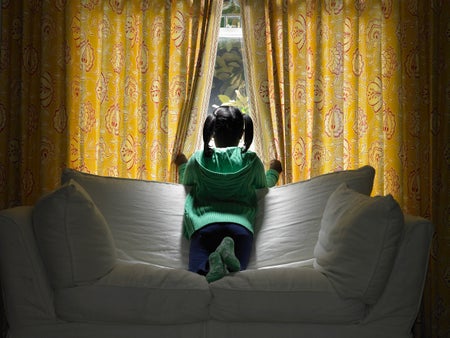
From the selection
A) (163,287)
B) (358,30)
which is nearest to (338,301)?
(163,287)

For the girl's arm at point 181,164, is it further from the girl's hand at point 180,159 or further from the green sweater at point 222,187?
the green sweater at point 222,187

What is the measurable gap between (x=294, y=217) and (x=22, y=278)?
123cm

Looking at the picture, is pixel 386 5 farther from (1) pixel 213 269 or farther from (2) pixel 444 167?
(1) pixel 213 269

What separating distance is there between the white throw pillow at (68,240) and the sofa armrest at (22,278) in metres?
0.04

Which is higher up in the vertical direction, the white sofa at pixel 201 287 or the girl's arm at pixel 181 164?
the girl's arm at pixel 181 164

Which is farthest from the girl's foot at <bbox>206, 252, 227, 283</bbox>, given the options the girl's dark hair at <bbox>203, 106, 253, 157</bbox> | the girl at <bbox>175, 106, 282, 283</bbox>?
the girl's dark hair at <bbox>203, 106, 253, 157</bbox>

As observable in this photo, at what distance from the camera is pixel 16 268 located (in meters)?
2.03


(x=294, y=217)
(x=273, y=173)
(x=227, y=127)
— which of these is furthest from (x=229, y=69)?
(x=294, y=217)

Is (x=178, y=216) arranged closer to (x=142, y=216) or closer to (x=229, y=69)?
(x=142, y=216)

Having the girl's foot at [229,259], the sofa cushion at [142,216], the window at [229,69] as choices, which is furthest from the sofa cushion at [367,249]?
the window at [229,69]

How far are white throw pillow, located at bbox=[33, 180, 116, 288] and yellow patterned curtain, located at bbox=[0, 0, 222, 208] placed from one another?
1219 millimetres

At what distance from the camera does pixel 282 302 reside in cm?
200

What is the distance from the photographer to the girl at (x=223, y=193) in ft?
8.00

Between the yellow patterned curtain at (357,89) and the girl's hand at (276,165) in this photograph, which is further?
the yellow patterned curtain at (357,89)
